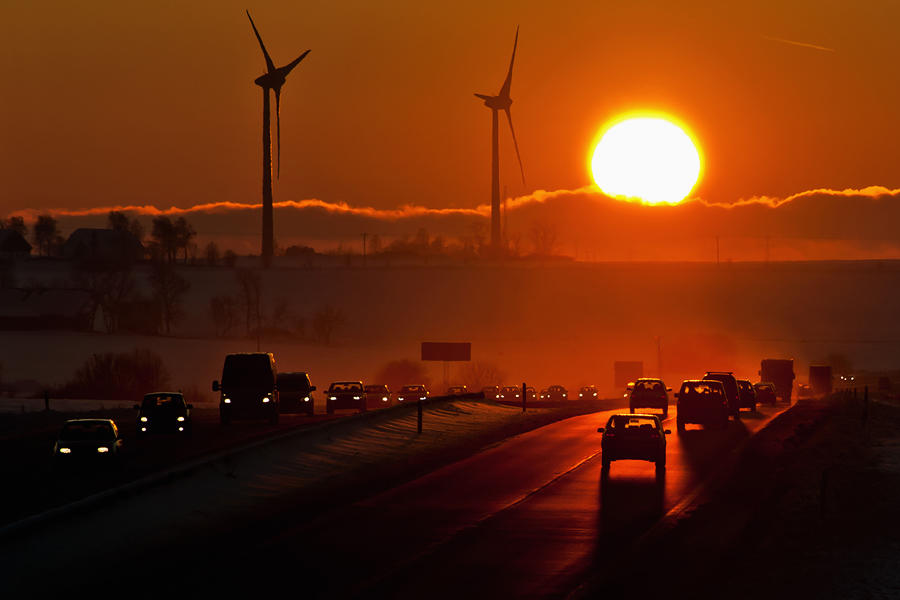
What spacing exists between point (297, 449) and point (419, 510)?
1065 cm

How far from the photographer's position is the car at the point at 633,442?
122 feet

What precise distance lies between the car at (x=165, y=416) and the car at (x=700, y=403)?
21316 mm

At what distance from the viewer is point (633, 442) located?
37.3 metres

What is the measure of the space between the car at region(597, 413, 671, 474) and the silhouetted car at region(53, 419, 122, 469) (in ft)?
47.7

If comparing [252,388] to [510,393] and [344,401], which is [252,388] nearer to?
[344,401]

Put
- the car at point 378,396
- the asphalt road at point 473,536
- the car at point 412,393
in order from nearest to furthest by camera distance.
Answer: the asphalt road at point 473,536 < the car at point 378,396 < the car at point 412,393

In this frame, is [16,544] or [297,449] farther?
[297,449]

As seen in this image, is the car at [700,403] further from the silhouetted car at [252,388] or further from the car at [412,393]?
the car at [412,393]

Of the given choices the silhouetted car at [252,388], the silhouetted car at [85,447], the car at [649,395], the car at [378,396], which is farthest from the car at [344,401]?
the silhouetted car at [85,447]

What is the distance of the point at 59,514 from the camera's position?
76.0 ft

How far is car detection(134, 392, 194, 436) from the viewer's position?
51.8m

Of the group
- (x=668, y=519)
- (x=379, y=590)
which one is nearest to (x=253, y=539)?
(x=379, y=590)

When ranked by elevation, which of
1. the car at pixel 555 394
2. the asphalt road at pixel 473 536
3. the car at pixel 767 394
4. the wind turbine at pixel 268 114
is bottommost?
the car at pixel 555 394

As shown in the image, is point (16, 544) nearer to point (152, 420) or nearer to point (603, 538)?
point (603, 538)
